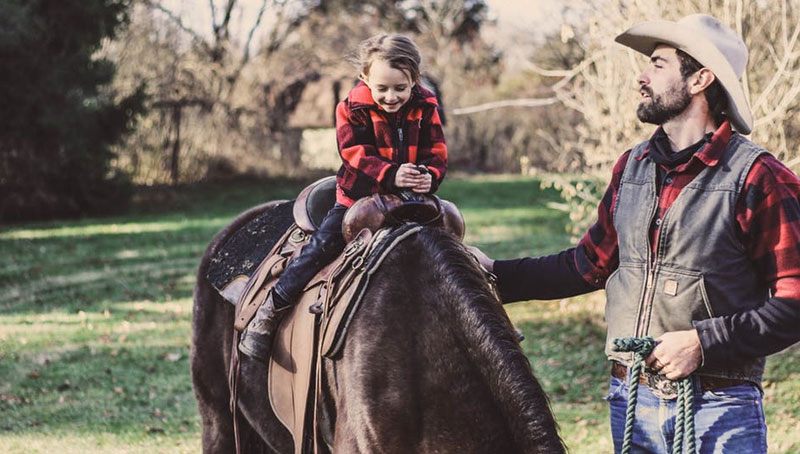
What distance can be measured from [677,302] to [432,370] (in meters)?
0.75

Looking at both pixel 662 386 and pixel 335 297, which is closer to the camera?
pixel 662 386

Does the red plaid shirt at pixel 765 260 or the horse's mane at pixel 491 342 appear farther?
the red plaid shirt at pixel 765 260

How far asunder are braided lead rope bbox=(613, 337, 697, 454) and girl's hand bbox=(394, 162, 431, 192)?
93 centimetres

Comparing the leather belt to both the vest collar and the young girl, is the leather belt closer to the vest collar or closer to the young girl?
the vest collar

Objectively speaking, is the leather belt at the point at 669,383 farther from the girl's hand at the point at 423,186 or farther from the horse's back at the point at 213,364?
the horse's back at the point at 213,364

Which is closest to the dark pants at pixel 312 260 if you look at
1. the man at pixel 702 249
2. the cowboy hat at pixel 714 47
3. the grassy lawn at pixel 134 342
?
the man at pixel 702 249

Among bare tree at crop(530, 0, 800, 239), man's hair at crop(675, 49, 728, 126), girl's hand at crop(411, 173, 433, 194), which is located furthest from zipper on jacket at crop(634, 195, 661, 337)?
bare tree at crop(530, 0, 800, 239)

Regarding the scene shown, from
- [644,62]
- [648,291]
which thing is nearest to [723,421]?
[648,291]

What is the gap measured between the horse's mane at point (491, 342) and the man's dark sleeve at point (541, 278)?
547 millimetres

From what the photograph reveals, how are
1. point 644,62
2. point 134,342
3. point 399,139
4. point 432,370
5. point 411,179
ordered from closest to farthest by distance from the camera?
point 432,370
point 411,179
point 399,139
point 644,62
point 134,342

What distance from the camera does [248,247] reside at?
4.30 meters

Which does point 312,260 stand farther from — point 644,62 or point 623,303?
point 644,62

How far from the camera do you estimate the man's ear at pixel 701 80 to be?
2812 millimetres

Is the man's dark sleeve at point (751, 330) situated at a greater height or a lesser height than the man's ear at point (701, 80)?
lesser
